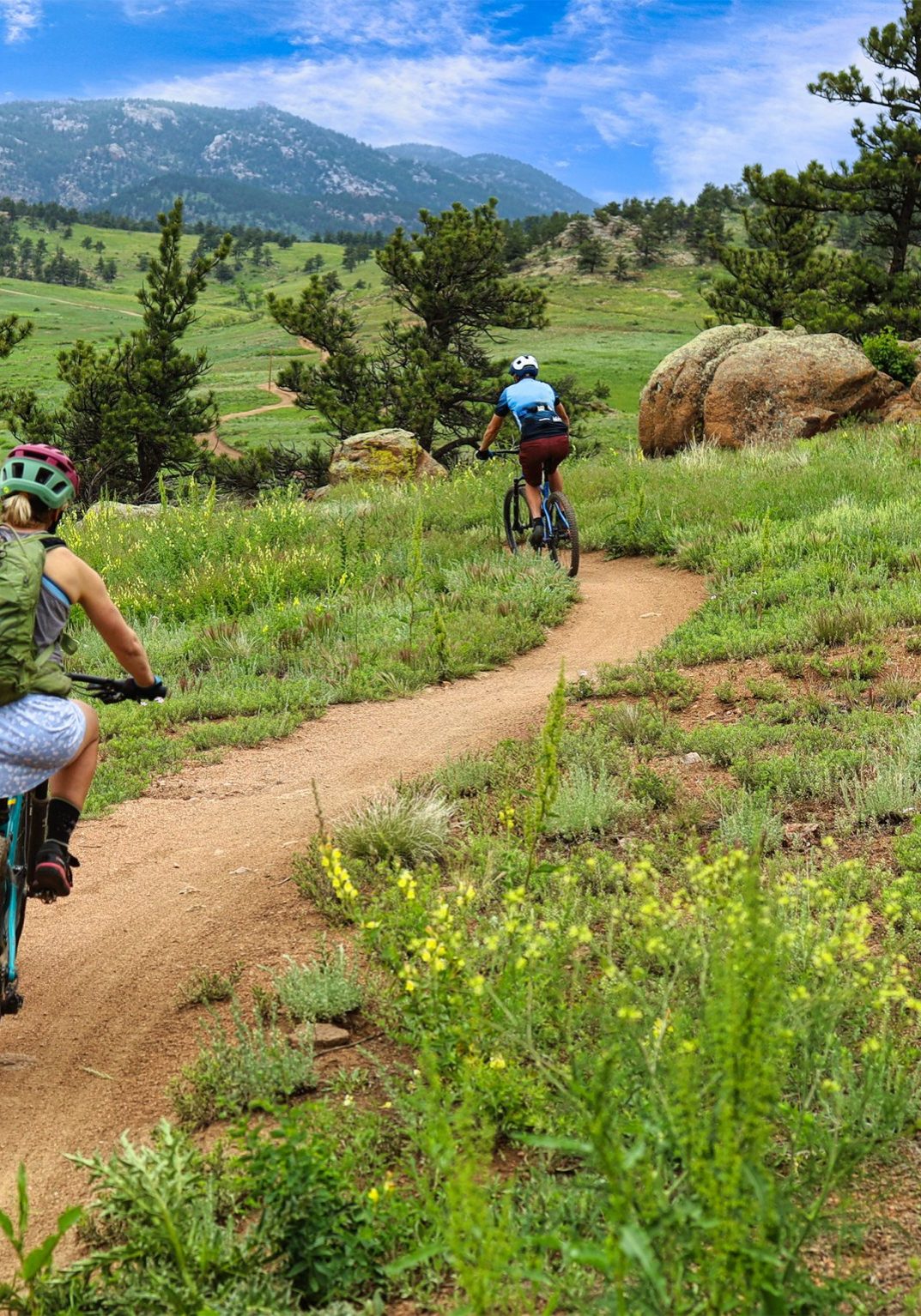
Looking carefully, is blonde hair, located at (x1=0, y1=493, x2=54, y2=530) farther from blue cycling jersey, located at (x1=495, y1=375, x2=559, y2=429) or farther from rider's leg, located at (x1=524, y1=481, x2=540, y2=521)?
rider's leg, located at (x1=524, y1=481, x2=540, y2=521)

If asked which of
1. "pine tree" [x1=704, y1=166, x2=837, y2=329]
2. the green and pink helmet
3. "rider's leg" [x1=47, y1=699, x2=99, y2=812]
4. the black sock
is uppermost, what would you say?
"pine tree" [x1=704, y1=166, x2=837, y2=329]

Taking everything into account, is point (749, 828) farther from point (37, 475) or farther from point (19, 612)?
point (37, 475)

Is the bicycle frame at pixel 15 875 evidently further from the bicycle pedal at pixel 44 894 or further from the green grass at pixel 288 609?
the green grass at pixel 288 609

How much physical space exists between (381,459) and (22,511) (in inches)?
747

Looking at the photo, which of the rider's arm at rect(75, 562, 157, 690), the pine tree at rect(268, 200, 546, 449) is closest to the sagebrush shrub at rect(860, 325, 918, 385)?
the pine tree at rect(268, 200, 546, 449)

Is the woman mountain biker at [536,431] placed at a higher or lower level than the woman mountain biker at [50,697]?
higher

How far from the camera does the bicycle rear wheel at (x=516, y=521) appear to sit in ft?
41.7

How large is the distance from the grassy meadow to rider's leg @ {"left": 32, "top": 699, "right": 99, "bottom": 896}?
30.3 inches

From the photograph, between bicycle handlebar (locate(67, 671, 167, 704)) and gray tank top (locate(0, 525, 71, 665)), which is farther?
bicycle handlebar (locate(67, 671, 167, 704))

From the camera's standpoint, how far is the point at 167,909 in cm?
512

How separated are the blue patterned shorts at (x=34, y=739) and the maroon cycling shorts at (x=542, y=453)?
868 cm

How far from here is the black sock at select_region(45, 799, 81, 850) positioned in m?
4.00

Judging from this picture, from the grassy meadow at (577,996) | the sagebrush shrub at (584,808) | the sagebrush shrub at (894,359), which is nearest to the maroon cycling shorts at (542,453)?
the grassy meadow at (577,996)

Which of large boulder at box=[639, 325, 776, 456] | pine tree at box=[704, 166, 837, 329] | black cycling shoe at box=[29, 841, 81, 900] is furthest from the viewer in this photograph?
pine tree at box=[704, 166, 837, 329]
